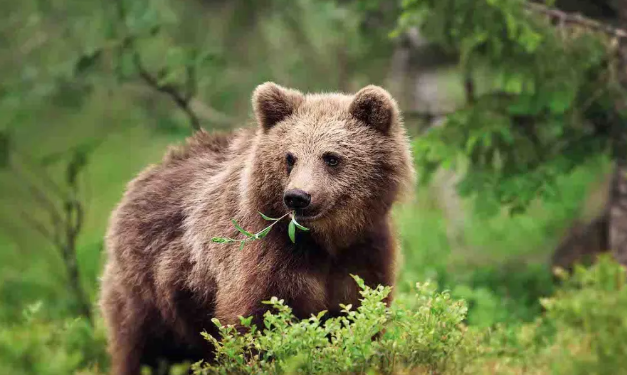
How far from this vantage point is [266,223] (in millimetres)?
5078

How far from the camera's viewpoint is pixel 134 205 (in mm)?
6004

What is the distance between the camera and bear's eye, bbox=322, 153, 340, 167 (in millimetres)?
5059

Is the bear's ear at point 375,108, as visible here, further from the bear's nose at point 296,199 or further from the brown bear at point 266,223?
the bear's nose at point 296,199

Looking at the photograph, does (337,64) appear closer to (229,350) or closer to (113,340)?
(113,340)

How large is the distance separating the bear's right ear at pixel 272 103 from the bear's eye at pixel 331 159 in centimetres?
47

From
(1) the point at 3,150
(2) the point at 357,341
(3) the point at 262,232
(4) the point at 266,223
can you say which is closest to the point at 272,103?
(4) the point at 266,223

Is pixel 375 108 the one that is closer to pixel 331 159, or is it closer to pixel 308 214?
pixel 331 159

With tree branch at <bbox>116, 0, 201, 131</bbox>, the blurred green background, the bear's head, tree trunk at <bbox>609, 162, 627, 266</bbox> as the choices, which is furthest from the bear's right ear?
tree trunk at <bbox>609, 162, 627, 266</bbox>

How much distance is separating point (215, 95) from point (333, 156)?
677 cm

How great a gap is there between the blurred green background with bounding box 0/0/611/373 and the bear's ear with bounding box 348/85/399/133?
39.3 inches

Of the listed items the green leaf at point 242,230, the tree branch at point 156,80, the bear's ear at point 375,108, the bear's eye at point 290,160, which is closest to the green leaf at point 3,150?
the tree branch at point 156,80

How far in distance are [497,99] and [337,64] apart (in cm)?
608

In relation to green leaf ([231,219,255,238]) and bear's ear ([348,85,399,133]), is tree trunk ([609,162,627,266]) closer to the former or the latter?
bear's ear ([348,85,399,133])

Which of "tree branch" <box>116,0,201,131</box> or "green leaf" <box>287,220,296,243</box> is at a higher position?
"tree branch" <box>116,0,201,131</box>
